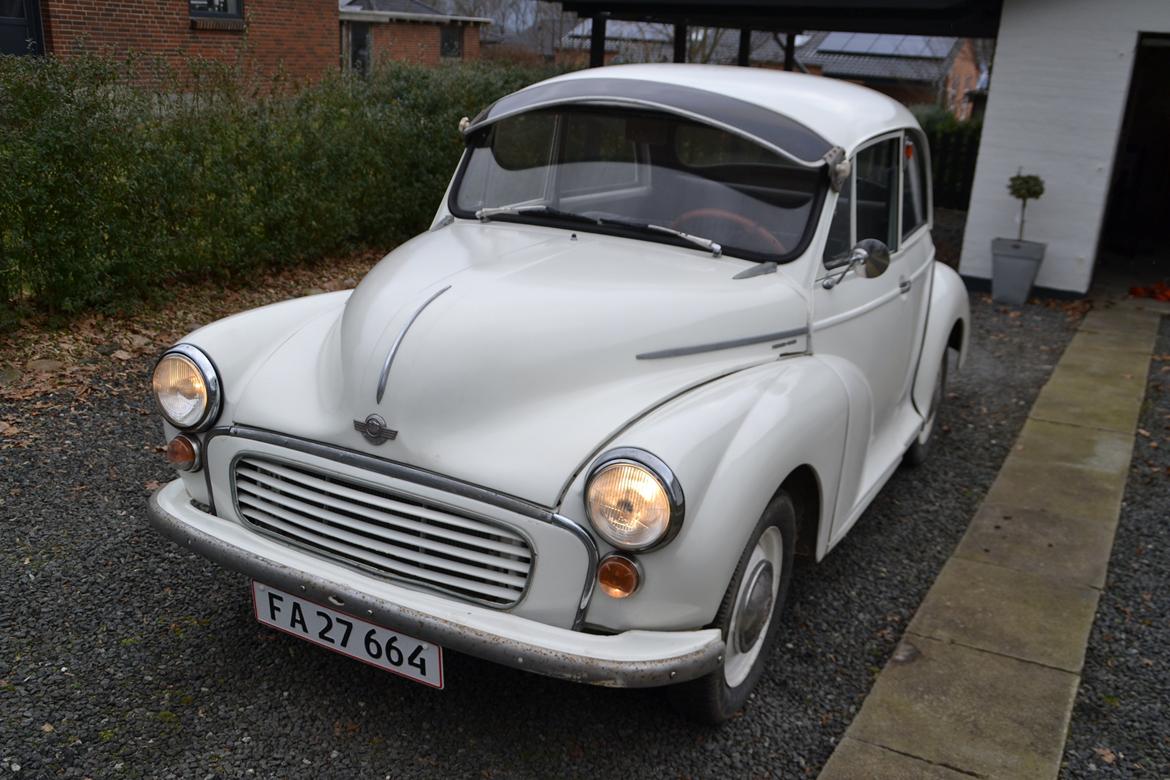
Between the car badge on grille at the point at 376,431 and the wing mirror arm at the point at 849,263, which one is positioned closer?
the car badge on grille at the point at 376,431

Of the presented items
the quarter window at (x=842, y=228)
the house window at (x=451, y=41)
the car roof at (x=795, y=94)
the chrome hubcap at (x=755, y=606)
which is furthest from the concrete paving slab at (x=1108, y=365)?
the house window at (x=451, y=41)

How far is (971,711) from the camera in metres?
3.31

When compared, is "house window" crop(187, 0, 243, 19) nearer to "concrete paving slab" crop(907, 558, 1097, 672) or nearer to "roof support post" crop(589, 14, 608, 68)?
"roof support post" crop(589, 14, 608, 68)

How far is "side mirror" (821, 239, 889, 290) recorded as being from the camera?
369 centimetres

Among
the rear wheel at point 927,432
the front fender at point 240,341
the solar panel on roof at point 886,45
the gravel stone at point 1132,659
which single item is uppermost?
the solar panel on roof at point 886,45

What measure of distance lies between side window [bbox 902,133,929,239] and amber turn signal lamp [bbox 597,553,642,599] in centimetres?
273

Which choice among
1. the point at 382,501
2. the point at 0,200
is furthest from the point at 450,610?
the point at 0,200

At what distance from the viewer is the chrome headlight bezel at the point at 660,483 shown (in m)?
2.52

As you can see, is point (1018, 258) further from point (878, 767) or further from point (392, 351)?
point (392, 351)

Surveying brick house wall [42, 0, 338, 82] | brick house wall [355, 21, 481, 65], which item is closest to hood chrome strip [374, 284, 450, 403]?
brick house wall [42, 0, 338, 82]

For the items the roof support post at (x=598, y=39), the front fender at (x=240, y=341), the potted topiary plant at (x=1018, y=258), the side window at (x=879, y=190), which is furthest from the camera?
the roof support post at (x=598, y=39)

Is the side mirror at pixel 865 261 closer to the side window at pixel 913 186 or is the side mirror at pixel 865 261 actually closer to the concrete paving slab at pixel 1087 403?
the side window at pixel 913 186

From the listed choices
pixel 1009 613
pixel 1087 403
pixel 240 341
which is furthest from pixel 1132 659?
pixel 1087 403

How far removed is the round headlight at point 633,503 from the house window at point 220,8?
1805 centimetres
